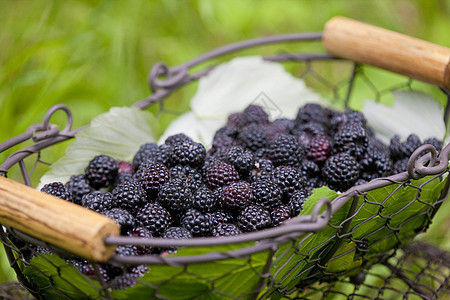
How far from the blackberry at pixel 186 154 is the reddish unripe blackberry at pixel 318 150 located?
0.65 ft

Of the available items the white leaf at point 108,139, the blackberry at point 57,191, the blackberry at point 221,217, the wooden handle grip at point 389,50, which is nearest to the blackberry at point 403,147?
the wooden handle grip at point 389,50

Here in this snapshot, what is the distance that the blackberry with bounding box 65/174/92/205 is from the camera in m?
0.83

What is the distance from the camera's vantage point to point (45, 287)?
68 centimetres

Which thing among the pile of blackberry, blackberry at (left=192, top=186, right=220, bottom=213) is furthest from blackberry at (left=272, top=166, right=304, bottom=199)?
blackberry at (left=192, top=186, right=220, bottom=213)

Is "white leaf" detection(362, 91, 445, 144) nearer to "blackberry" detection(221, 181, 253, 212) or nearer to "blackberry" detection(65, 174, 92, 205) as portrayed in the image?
"blackberry" detection(221, 181, 253, 212)

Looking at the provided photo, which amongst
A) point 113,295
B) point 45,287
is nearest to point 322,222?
point 113,295

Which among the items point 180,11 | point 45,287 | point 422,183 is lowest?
point 45,287

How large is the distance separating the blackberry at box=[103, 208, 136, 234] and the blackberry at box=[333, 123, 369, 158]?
378mm

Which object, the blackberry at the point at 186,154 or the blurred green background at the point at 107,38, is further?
the blurred green background at the point at 107,38

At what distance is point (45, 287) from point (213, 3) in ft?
3.97

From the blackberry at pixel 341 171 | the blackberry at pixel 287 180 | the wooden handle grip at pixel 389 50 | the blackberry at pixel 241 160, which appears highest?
the wooden handle grip at pixel 389 50

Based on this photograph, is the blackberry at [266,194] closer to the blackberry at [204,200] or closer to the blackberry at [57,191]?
the blackberry at [204,200]

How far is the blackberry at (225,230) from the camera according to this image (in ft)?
2.29

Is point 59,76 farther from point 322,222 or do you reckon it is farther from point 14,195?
point 322,222
